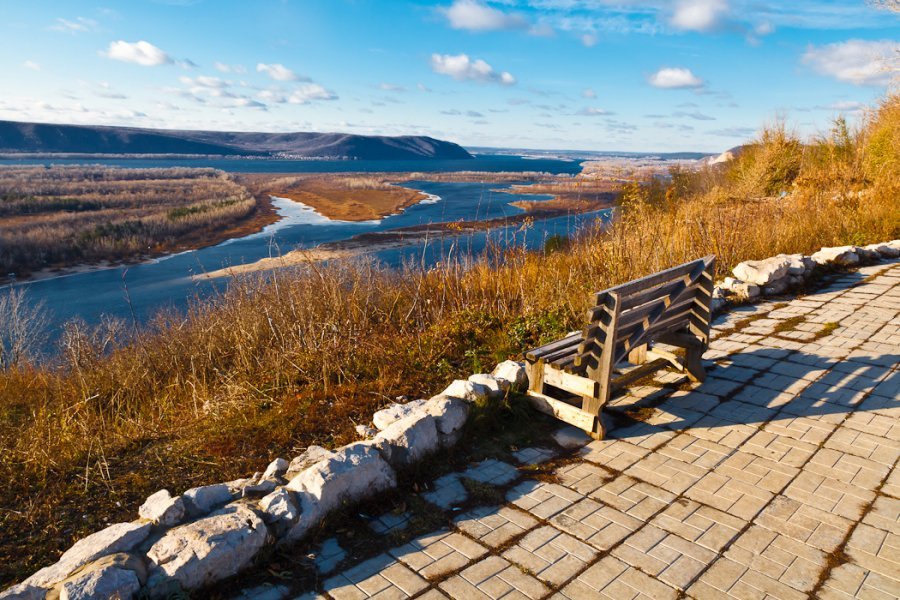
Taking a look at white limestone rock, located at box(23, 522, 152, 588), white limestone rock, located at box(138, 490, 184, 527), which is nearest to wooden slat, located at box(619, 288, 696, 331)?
white limestone rock, located at box(138, 490, 184, 527)

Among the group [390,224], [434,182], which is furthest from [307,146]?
[390,224]

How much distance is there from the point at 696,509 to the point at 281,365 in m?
3.37

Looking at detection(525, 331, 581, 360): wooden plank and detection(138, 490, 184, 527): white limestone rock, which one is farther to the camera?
detection(525, 331, 581, 360): wooden plank

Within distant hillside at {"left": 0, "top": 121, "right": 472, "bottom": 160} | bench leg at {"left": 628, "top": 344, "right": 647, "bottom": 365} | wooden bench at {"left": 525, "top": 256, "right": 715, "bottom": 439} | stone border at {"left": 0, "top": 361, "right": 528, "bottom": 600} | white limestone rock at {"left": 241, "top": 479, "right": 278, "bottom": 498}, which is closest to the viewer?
stone border at {"left": 0, "top": 361, "right": 528, "bottom": 600}

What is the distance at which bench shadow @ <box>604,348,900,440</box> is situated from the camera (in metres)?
3.94

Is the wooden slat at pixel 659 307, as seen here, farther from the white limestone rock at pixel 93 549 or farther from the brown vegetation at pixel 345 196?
the brown vegetation at pixel 345 196

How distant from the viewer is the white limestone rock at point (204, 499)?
271cm

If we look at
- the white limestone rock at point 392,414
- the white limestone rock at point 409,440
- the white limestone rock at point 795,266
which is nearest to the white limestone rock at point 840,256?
the white limestone rock at point 795,266

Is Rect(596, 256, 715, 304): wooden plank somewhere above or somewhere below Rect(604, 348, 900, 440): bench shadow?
above

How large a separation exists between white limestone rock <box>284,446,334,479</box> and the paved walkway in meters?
0.53

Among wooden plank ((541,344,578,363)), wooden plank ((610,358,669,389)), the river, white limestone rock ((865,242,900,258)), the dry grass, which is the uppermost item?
white limestone rock ((865,242,900,258))

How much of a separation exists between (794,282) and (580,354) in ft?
16.7

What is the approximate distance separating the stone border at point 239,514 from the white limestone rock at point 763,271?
15.2 feet

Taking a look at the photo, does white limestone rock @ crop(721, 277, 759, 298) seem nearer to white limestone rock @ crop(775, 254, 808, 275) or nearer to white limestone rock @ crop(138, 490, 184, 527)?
white limestone rock @ crop(775, 254, 808, 275)
